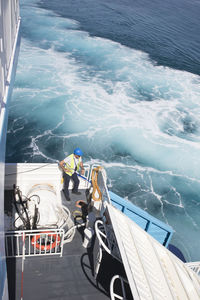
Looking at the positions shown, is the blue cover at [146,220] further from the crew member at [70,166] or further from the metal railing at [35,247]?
the metal railing at [35,247]

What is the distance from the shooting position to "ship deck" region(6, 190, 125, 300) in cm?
418

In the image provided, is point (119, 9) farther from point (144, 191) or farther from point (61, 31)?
point (144, 191)

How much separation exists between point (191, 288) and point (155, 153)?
400 inches

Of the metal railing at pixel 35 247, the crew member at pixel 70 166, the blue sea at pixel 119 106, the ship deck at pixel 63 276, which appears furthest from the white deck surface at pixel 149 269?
the blue sea at pixel 119 106

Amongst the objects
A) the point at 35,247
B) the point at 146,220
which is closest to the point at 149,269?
the point at 35,247

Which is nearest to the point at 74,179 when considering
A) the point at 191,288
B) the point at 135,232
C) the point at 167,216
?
the point at 135,232

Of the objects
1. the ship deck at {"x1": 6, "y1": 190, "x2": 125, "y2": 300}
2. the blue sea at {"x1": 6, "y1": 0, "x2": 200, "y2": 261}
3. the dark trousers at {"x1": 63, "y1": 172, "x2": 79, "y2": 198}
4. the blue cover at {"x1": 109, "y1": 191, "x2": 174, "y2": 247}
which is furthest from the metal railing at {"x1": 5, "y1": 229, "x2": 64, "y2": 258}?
the blue sea at {"x1": 6, "y1": 0, "x2": 200, "y2": 261}

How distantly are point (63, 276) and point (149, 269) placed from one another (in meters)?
1.88

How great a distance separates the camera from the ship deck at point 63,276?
13.7 ft

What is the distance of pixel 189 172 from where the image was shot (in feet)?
41.6

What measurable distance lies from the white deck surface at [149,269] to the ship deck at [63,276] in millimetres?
1340

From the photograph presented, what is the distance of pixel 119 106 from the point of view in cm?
1645

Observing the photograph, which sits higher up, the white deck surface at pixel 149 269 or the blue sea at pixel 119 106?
the white deck surface at pixel 149 269

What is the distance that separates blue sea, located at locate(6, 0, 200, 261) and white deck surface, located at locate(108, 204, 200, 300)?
6.20 m
